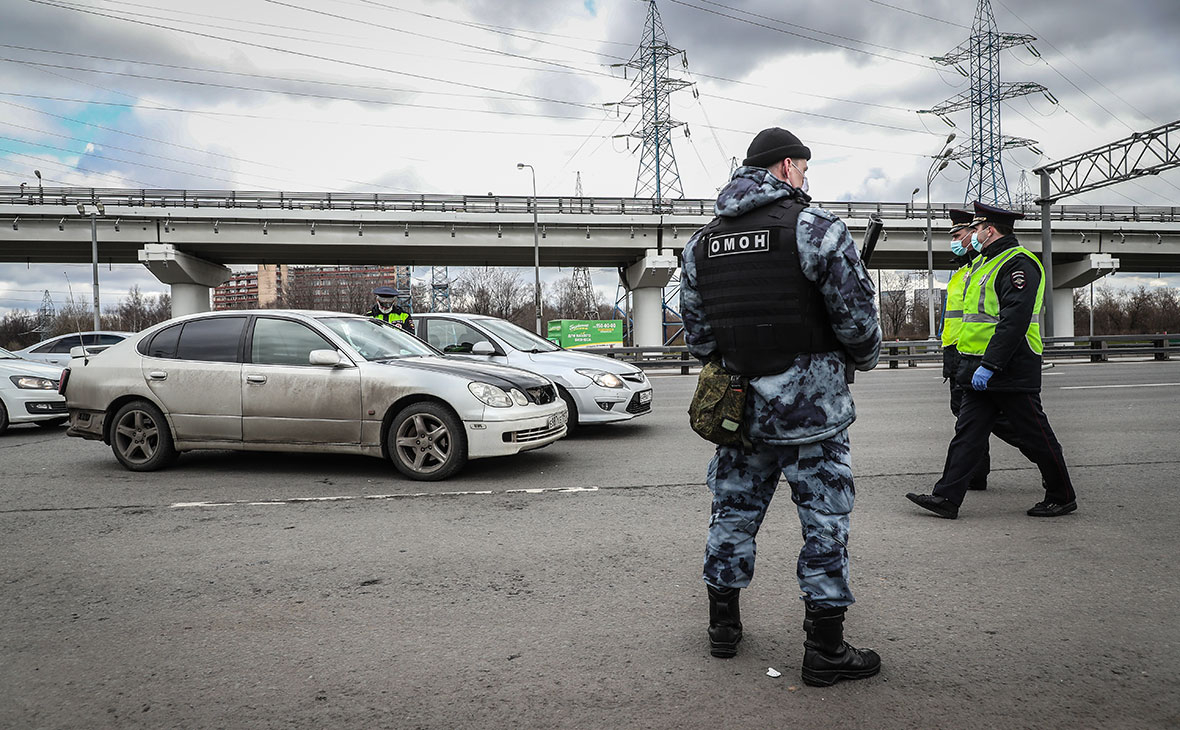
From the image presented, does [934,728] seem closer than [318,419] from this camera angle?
Yes

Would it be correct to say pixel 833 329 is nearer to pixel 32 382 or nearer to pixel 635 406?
pixel 635 406

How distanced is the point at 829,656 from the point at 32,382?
11149mm

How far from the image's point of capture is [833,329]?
113 inches

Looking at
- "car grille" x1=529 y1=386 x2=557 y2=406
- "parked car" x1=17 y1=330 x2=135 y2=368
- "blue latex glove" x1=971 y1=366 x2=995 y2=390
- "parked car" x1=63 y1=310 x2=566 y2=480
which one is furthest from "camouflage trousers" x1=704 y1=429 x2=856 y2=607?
"parked car" x1=17 y1=330 x2=135 y2=368

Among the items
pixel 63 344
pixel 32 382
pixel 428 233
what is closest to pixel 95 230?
pixel 428 233

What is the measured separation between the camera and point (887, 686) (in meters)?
2.70

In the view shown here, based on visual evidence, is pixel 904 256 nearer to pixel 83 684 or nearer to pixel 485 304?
pixel 485 304

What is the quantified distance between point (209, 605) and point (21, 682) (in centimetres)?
84

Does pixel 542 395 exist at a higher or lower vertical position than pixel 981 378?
lower

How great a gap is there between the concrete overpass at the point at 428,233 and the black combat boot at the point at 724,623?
119 ft

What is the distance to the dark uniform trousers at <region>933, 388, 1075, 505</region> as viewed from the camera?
4.94 metres

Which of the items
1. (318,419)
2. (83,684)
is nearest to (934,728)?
(83,684)

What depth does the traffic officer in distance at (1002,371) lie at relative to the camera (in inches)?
190

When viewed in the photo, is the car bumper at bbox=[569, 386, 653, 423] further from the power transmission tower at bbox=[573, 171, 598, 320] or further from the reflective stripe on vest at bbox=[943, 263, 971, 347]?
the power transmission tower at bbox=[573, 171, 598, 320]
